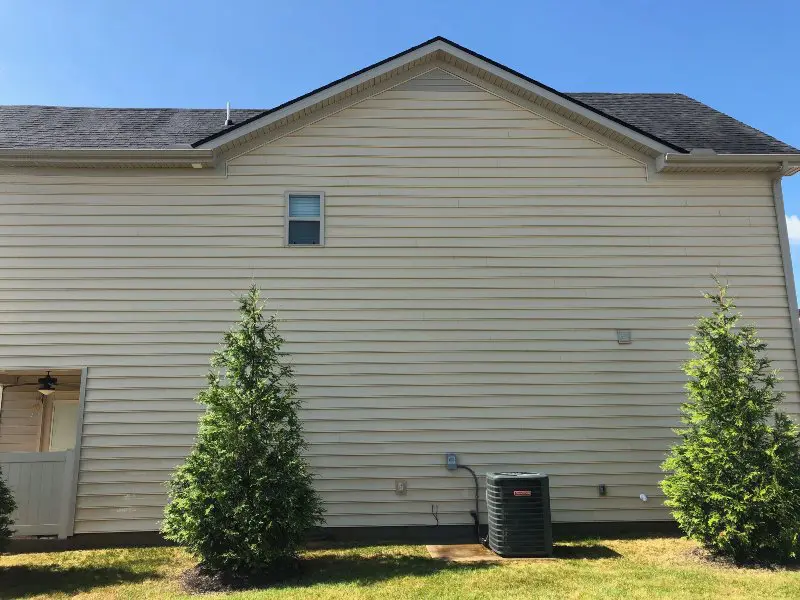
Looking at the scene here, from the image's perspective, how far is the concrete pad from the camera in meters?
6.55

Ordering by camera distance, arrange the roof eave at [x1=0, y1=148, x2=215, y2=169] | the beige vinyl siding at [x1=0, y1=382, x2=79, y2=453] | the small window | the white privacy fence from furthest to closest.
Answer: the beige vinyl siding at [x1=0, y1=382, x2=79, y2=453]
the small window
the roof eave at [x1=0, y1=148, x2=215, y2=169]
the white privacy fence

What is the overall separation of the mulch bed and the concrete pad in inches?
65.5

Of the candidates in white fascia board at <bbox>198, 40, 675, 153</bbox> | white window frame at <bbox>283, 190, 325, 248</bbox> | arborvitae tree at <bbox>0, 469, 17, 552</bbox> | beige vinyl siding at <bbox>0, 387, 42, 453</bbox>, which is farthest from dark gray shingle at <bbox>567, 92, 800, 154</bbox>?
beige vinyl siding at <bbox>0, 387, 42, 453</bbox>

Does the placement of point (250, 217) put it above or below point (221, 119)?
below

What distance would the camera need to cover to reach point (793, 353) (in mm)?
8148

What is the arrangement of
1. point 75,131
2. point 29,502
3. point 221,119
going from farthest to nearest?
point 221,119 → point 75,131 → point 29,502

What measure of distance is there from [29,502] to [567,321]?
7456 millimetres

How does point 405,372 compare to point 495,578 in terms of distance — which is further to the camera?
point 405,372

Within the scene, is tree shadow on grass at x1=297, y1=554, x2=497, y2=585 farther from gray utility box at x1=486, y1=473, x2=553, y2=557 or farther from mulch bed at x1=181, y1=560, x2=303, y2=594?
gray utility box at x1=486, y1=473, x2=553, y2=557

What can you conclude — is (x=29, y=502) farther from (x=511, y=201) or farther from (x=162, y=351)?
(x=511, y=201)

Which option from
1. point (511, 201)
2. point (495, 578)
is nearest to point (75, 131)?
point (511, 201)

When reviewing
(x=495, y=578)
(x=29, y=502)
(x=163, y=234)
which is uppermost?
(x=163, y=234)

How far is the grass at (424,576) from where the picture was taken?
214 inches

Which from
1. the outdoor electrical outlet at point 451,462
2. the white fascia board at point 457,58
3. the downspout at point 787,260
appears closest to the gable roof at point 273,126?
the white fascia board at point 457,58
